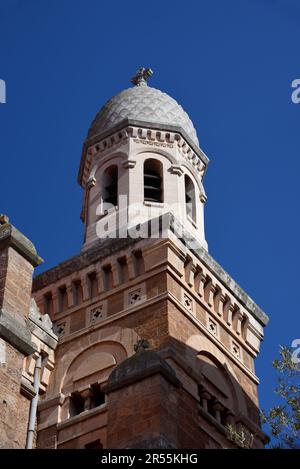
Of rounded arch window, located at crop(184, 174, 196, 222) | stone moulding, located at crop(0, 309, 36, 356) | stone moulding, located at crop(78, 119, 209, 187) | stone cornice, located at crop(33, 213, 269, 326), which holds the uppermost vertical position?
stone moulding, located at crop(78, 119, 209, 187)

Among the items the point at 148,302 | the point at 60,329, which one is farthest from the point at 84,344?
the point at 148,302

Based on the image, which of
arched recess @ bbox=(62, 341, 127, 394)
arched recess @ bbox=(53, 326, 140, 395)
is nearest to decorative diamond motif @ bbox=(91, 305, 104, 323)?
arched recess @ bbox=(53, 326, 140, 395)

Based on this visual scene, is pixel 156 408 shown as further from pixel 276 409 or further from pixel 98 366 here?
pixel 98 366

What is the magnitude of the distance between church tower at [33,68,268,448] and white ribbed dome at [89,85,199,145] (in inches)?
4.7

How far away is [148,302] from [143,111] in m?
7.67

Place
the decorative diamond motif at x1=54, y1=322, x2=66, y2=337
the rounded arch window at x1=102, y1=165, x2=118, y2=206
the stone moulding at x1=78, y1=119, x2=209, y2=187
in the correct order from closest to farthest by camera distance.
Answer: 1. the decorative diamond motif at x1=54, y1=322, x2=66, y2=337
2. the rounded arch window at x1=102, y1=165, x2=118, y2=206
3. the stone moulding at x1=78, y1=119, x2=209, y2=187

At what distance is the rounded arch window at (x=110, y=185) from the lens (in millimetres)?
30734

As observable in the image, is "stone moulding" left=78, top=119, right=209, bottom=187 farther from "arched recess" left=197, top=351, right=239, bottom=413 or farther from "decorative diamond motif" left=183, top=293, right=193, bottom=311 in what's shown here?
"arched recess" left=197, top=351, right=239, bottom=413

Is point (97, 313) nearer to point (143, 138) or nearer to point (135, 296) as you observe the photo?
point (135, 296)

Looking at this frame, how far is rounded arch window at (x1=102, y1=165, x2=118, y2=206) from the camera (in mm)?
30734

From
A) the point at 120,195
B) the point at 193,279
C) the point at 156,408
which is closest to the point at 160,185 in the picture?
the point at 120,195
